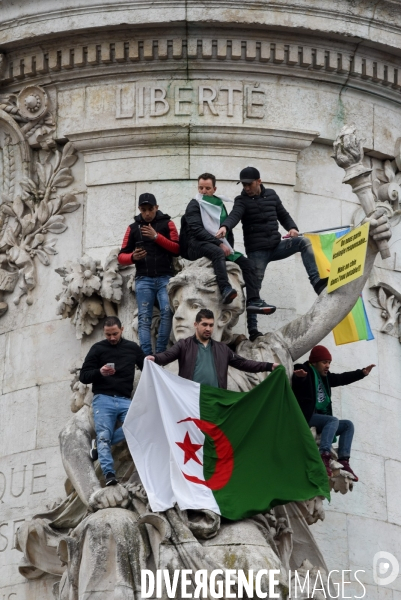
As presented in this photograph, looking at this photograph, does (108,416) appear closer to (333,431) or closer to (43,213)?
(333,431)

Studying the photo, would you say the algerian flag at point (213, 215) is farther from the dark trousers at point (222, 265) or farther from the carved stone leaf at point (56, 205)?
the carved stone leaf at point (56, 205)

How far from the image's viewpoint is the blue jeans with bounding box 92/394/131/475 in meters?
21.0

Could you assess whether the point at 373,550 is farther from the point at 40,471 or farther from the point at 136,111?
the point at 136,111

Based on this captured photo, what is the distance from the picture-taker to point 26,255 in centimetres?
2341

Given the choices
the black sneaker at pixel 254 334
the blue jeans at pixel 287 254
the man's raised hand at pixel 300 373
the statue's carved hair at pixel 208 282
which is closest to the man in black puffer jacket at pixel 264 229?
the blue jeans at pixel 287 254

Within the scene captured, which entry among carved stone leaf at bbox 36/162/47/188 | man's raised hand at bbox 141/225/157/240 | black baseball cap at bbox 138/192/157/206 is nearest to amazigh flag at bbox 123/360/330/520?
man's raised hand at bbox 141/225/157/240

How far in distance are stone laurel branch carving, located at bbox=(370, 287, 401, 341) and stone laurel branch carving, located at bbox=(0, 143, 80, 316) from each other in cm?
334

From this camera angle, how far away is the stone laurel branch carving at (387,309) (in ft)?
76.7

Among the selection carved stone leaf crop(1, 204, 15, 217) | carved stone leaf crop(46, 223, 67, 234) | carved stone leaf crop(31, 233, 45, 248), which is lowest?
carved stone leaf crop(31, 233, 45, 248)

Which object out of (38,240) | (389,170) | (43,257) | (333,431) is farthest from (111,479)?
(389,170)

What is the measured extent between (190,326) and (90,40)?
388 cm

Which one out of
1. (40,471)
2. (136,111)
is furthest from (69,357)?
(136,111)

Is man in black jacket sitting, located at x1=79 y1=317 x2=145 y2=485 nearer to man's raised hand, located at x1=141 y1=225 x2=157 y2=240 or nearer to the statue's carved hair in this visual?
the statue's carved hair

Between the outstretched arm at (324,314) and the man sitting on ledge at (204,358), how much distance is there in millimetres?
851
